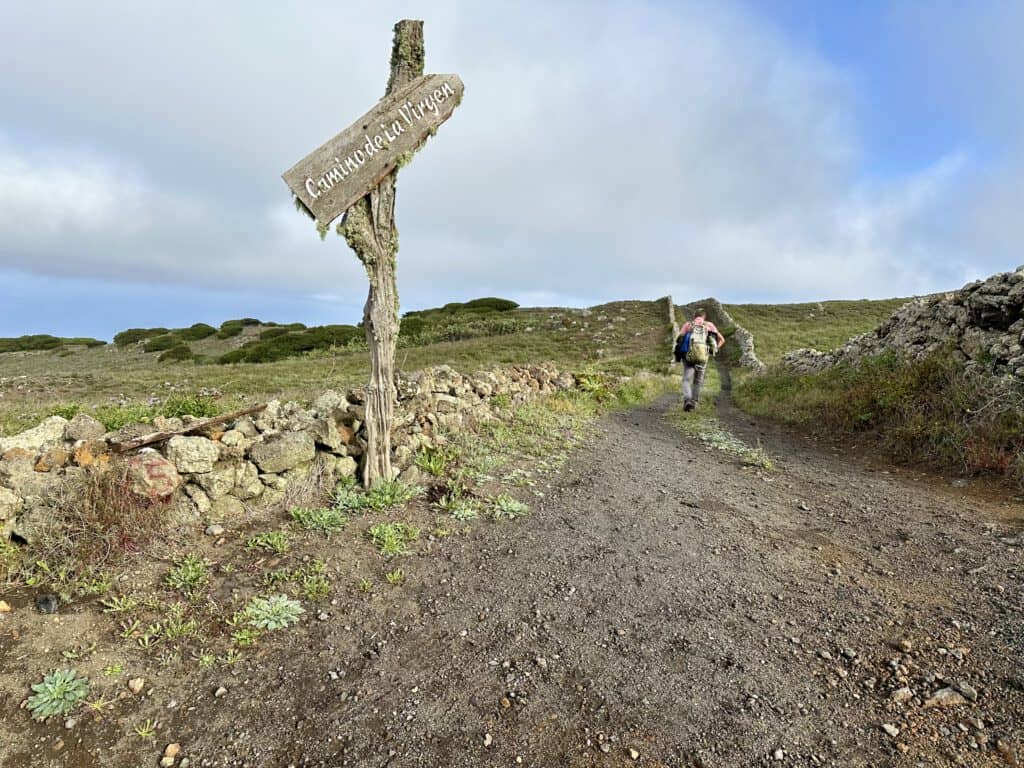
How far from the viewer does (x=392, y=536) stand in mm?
4465

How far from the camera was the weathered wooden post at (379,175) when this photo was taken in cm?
453

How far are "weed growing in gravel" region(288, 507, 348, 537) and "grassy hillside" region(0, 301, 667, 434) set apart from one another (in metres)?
4.08

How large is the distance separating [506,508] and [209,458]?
291cm

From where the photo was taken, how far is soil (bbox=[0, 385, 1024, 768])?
8.12ft

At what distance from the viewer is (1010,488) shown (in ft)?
19.4

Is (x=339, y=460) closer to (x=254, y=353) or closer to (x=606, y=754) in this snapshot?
(x=606, y=754)

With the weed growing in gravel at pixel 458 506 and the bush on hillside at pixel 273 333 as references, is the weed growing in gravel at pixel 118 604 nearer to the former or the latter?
the weed growing in gravel at pixel 458 506

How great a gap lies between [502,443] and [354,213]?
12.7 feet

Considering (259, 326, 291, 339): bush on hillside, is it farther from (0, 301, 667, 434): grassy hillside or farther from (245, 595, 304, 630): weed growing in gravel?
(245, 595, 304, 630): weed growing in gravel

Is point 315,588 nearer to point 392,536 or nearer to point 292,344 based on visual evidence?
point 392,536

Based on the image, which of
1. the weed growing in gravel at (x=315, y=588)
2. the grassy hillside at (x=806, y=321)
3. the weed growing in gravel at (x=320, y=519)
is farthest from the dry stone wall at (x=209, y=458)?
the grassy hillside at (x=806, y=321)

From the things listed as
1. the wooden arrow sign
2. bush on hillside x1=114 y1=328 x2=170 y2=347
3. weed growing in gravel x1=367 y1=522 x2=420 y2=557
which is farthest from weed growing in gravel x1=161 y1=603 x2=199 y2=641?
bush on hillside x1=114 y1=328 x2=170 y2=347

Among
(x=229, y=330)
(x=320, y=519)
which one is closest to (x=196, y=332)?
(x=229, y=330)

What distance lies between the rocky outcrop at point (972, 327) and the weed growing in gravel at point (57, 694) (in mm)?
11012
